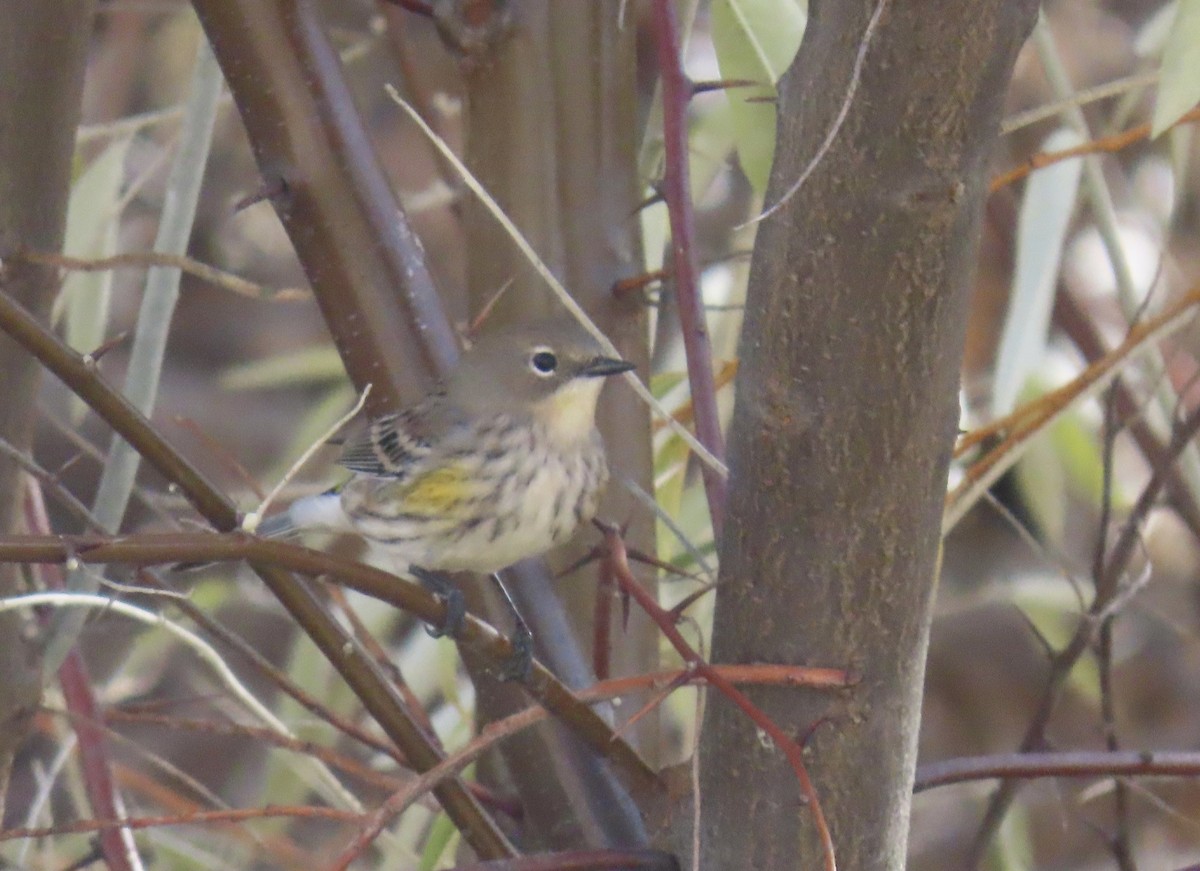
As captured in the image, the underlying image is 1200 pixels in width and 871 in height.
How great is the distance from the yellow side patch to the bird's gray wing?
4cm

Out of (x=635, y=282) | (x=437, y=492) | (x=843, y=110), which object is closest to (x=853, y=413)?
(x=843, y=110)

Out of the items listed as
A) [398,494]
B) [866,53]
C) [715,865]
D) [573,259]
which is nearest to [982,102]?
[866,53]

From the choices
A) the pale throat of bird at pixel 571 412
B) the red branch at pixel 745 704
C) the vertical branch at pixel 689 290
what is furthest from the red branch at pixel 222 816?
the pale throat of bird at pixel 571 412

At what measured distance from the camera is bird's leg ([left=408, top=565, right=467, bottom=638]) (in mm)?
1117

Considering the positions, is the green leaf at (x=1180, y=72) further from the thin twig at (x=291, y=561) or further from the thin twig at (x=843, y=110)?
the thin twig at (x=291, y=561)

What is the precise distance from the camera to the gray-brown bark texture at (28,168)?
1401 mm

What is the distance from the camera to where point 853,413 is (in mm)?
1039

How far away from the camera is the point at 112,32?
439 centimetres

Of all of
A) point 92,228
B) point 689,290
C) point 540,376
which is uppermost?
point 92,228

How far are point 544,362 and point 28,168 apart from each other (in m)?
0.71

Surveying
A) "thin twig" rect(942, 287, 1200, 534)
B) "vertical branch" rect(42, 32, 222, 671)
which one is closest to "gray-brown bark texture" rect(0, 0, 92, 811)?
"vertical branch" rect(42, 32, 222, 671)

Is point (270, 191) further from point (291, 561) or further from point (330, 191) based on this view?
point (291, 561)

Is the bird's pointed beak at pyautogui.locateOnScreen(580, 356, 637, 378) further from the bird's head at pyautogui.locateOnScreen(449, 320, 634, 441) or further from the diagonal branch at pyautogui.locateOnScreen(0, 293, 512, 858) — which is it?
the diagonal branch at pyautogui.locateOnScreen(0, 293, 512, 858)

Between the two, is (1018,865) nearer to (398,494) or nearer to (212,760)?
(398,494)
